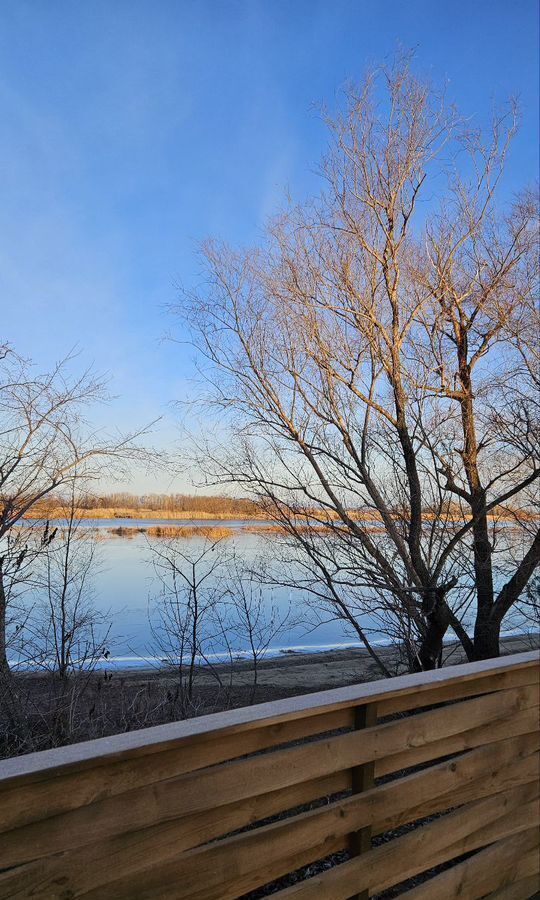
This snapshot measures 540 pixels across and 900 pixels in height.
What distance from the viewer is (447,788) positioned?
178cm

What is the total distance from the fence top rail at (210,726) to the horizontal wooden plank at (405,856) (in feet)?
1.30

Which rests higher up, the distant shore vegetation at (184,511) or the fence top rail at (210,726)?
the distant shore vegetation at (184,511)

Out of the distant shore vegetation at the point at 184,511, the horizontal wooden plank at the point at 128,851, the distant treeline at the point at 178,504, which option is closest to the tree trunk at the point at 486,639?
the distant shore vegetation at the point at 184,511

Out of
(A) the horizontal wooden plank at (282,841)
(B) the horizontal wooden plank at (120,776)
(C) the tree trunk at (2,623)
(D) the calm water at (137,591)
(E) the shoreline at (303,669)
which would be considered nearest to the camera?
(B) the horizontal wooden plank at (120,776)

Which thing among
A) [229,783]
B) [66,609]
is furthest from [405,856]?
[66,609]

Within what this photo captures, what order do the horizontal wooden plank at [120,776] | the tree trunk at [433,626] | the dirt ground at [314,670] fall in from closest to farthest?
1. the horizontal wooden plank at [120,776]
2. the tree trunk at [433,626]
3. the dirt ground at [314,670]

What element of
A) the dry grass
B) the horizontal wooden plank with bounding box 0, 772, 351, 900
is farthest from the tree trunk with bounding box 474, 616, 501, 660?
the horizontal wooden plank with bounding box 0, 772, 351, 900

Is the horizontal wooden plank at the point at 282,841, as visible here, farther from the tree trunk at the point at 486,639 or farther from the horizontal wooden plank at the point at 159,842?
the tree trunk at the point at 486,639

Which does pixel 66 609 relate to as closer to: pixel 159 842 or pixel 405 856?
pixel 405 856

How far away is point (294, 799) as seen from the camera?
144cm

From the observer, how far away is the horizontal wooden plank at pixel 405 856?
148 centimetres

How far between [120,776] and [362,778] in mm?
699

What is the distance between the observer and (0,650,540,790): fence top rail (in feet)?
3.35

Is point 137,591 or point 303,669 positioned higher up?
point 137,591
